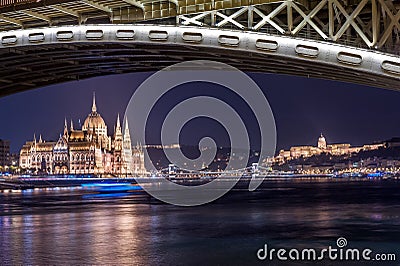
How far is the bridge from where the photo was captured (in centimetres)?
2233

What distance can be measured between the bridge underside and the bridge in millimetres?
40

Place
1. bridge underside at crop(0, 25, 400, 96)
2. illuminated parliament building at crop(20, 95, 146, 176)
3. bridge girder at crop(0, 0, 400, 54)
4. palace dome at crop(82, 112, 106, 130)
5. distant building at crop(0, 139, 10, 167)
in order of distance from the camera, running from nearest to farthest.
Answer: bridge underside at crop(0, 25, 400, 96) < bridge girder at crop(0, 0, 400, 54) < illuminated parliament building at crop(20, 95, 146, 176) < distant building at crop(0, 139, 10, 167) < palace dome at crop(82, 112, 106, 130)

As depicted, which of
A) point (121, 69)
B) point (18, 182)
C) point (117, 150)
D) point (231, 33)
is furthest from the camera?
point (117, 150)

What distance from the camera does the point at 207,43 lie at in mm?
24750

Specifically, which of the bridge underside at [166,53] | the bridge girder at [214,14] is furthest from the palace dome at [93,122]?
the bridge girder at [214,14]

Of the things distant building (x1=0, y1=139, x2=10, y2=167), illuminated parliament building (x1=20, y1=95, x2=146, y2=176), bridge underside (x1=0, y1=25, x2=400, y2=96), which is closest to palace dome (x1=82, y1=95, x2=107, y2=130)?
illuminated parliament building (x1=20, y1=95, x2=146, y2=176)

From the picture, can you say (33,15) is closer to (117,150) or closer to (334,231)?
(334,231)

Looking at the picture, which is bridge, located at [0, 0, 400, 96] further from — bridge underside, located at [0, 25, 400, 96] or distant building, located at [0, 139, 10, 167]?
distant building, located at [0, 139, 10, 167]

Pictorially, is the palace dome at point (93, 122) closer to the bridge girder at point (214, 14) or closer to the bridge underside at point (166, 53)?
the bridge underside at point (166, 53)

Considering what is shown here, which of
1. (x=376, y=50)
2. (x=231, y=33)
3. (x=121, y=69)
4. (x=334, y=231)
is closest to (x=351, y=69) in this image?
(x=376, y=50)

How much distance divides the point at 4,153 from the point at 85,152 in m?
28.4

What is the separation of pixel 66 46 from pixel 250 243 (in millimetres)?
13344

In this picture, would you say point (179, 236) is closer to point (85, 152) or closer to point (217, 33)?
point (217, 33)

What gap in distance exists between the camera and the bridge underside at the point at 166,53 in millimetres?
22484
